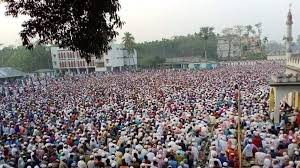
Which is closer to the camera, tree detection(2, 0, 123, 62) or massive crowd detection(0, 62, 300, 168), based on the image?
tree detection(2, 0, 123, 62)

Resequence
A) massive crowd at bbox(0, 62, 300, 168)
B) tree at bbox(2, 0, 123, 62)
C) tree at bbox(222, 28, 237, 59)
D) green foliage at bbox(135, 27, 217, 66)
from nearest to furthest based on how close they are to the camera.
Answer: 1. tree at bbox(2, 0, 123, 62)
2. massive crowd at bbox(0, 62, 300, 168)
3. green foliage at bbox(135, 27, 217, 66)
4. tree at bbox(222, 28, 237, 59)

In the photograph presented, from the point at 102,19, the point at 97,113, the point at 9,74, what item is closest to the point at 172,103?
the point at 97,113

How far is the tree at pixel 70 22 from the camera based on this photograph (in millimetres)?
5207

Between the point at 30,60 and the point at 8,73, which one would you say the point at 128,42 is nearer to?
the point at 30,60

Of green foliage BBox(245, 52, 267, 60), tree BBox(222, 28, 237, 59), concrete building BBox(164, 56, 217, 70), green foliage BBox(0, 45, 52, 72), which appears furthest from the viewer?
tree BBox(222, 28, 237, 59)

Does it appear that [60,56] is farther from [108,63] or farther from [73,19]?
[73,19]

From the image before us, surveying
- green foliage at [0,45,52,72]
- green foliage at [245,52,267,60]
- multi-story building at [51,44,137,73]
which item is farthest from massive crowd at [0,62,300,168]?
green foliage at [245,52,267,60]

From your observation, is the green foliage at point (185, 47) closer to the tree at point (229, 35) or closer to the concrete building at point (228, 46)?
the tree at point (229, 35)

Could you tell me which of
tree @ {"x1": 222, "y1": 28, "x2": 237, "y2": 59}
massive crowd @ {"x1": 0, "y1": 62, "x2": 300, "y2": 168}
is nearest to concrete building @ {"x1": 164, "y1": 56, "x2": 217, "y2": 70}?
tree @ {"x1": 222, "y1": 28, "x2": 237, "y2": 59}

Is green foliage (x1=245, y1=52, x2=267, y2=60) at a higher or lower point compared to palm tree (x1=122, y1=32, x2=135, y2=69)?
lower

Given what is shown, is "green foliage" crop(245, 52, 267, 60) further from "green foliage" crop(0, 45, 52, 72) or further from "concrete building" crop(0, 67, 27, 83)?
"concrete building" crop(0, 67, 27, 83)

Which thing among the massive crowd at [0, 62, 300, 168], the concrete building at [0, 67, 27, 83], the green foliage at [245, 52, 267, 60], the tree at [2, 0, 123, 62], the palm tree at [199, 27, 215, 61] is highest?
the palm tree at [199, 27, 215, 61]

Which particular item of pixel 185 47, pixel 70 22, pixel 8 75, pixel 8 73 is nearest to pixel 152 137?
pixel 70 22

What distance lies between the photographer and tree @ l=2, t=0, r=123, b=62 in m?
5.21
